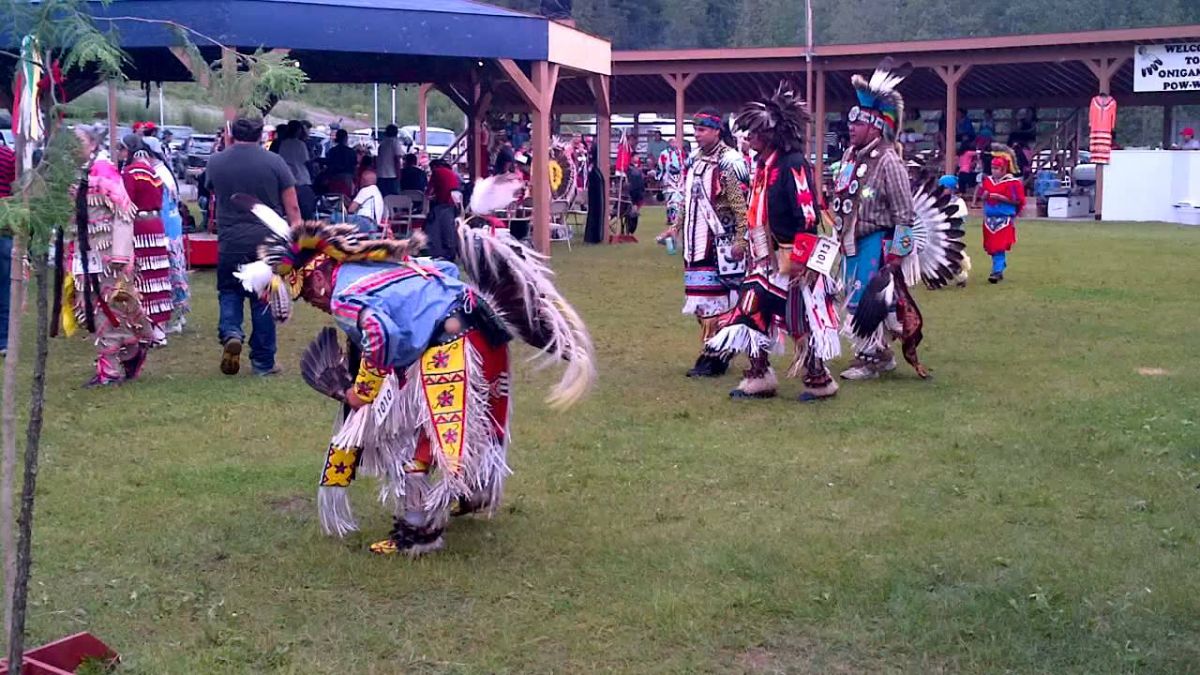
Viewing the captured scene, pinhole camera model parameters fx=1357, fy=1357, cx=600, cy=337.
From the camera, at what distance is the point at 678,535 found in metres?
5.02

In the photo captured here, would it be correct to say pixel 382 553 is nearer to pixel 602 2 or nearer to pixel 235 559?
pixel 235 559

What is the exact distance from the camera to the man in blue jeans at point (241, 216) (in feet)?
25.9

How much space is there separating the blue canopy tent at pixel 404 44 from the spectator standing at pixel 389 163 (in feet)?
3.12

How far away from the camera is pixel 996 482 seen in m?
5.70

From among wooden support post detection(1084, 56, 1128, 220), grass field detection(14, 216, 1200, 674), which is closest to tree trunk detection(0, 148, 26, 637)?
grass field detection(14, 216, 1200, 674)

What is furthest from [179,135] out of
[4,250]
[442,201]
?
[4,250]

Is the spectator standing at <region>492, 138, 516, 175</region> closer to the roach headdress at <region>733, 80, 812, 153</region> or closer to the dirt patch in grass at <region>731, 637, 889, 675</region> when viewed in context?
the roach headdress at <region>733, 80, 812, 153</region>

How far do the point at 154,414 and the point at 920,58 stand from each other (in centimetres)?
2106

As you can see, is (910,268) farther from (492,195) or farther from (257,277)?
(257,277)

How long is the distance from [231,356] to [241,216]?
0.83 meters

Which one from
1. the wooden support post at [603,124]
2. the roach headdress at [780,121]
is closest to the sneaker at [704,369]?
the roach headdress at [780,121]

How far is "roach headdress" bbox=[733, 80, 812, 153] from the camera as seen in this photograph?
7102mm

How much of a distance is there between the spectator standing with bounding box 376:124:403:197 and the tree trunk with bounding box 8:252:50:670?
1437cm

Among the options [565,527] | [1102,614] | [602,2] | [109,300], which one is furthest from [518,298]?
[602,2]
